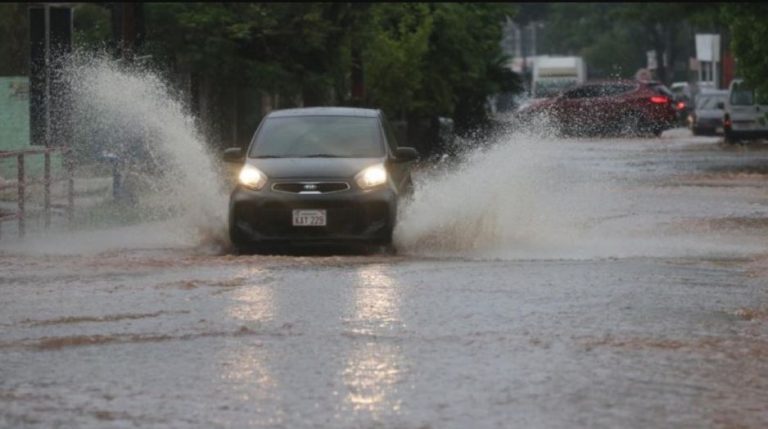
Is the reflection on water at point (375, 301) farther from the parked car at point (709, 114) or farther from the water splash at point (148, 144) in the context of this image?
the parked car at point (709, 114)

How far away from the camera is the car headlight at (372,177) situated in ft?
59.2

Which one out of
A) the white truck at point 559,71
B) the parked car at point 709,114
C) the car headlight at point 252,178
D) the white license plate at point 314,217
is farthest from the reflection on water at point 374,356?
the white truck at point 559,71

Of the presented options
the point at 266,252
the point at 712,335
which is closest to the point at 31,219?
the point at 266,252

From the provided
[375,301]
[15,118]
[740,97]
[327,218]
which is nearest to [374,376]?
[375,301]

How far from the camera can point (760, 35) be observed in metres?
38.0

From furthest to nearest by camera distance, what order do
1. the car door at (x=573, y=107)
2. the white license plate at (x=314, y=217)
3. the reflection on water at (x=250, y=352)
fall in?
the car door at (x=573, y=107) → the white license plate at (x=314, y=217) → the reflection on water at (x=250, y=352)

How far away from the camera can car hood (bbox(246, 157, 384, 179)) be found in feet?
59.1

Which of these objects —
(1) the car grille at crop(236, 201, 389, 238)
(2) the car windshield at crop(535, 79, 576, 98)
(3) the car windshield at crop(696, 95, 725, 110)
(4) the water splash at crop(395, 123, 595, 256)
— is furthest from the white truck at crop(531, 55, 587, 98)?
(1) the car grille at crop(236, 201, 389, 238)

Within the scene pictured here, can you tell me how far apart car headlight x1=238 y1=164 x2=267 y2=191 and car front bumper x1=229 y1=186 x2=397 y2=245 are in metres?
0.17

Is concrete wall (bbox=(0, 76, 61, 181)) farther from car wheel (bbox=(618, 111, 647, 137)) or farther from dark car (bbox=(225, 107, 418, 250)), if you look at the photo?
car wheel (bbox=(618, 111, 647, 137))

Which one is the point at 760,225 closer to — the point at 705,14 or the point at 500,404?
the point at 500,404

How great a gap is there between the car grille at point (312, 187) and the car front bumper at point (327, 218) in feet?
0.18

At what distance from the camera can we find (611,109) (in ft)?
193

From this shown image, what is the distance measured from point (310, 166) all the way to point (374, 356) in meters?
7.56
